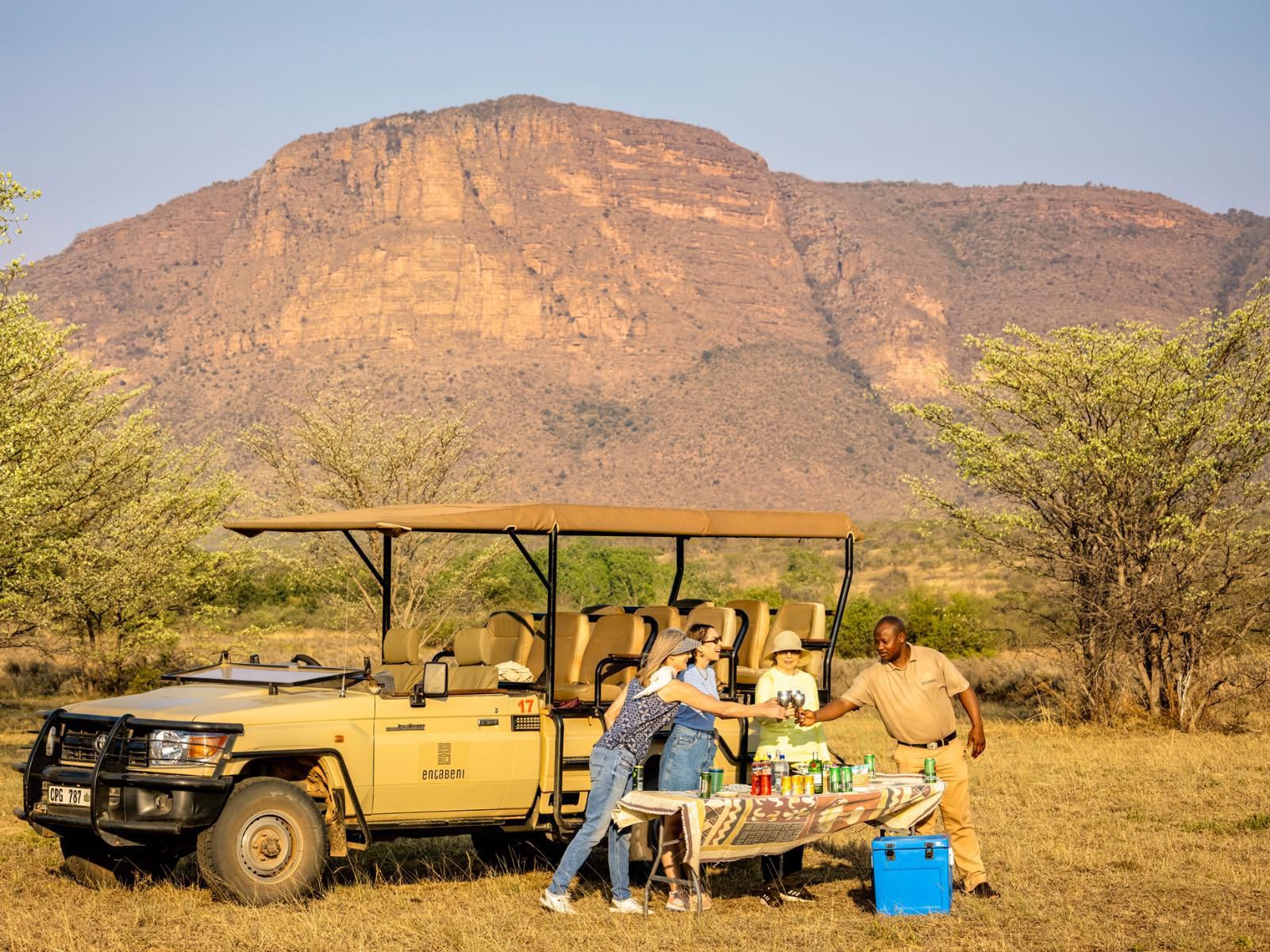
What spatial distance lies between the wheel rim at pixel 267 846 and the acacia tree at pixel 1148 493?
13.4m

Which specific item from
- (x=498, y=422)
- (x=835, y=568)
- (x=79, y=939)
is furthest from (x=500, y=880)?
(x=498, y=422)

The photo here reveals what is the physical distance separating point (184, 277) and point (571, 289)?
32.6 m

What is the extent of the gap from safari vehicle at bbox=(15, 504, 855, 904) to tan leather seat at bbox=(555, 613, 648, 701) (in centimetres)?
2

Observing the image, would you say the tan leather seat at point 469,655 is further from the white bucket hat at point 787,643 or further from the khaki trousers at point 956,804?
the khaki trousers at point 956,804

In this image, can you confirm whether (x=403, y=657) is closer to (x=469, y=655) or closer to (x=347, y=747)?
(x=469, y=655)

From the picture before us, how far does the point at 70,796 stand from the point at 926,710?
5.20 metres

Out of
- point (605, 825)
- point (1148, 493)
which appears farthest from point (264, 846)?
point (1148, 493)

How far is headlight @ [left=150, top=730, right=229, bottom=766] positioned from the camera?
9.14 meters

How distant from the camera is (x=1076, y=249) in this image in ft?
438

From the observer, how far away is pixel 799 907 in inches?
384

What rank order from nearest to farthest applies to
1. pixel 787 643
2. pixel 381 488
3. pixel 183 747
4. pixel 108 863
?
pixel 183 747
pixel 787 643
pixel 108 863
pixel 381 488

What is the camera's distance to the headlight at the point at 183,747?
9141 mm

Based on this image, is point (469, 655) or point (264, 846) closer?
point (264, 846)

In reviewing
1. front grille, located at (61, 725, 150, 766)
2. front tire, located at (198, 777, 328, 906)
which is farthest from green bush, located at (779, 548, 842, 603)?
front grille, located at (61, 725, 150, 766)
